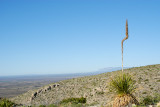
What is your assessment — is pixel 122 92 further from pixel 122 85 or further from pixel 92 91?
pixel 92 91

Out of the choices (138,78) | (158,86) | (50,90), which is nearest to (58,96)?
(50,90)

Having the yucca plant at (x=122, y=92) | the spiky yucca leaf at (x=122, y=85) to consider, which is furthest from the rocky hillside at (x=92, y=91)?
the spiky yucca leaf at (x=122, y=85)

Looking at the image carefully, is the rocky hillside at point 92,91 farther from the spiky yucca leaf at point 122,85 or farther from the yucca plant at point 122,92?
the spiky yucca leaf at point 122,85

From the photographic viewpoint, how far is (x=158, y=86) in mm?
21562

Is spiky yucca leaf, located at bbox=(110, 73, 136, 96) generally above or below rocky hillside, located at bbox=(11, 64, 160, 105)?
above

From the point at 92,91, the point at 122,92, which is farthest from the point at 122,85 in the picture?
the point at 92,91

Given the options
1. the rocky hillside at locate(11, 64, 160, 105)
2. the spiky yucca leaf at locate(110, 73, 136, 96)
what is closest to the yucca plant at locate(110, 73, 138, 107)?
the spiky yucca leaf at locate(110, 73, 136, 96)

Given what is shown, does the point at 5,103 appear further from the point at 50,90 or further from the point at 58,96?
the point at 50,90

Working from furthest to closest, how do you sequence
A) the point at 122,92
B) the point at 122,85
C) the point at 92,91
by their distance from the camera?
the point at 92,91 → the point at 122,92 → the point at 122,85

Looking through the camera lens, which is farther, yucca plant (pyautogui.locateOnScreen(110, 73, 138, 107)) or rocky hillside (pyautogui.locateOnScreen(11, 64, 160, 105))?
rocky hillside (pyautogui.locateOnScreen(11, 64, 160, 105))

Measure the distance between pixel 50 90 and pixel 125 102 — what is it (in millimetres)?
24163

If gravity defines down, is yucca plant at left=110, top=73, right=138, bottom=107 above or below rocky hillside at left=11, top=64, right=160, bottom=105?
above

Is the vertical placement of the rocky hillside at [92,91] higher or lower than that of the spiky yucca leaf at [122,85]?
lower

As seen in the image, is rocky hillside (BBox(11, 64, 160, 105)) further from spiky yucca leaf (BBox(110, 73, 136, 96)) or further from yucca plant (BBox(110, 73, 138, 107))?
spiky yucca leaf (BBox(110, 73, 136, 96))
